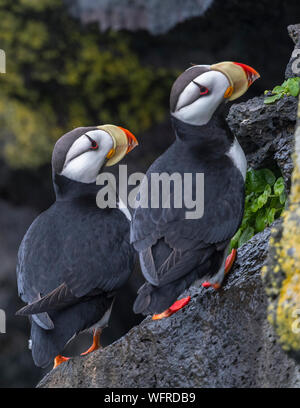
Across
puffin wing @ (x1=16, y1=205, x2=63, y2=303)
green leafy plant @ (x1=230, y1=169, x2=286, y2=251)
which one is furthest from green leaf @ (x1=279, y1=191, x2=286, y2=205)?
puffin wing @ (x1=16, y1=205, x2=63, y2=303)

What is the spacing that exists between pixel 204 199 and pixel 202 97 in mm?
345

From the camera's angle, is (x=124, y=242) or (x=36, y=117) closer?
(x=124, y=242)

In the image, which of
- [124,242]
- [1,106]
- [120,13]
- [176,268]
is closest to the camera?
[176,268]

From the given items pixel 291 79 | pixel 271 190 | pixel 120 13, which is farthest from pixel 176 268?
pixel 120 13

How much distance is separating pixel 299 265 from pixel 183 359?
675 millimetres

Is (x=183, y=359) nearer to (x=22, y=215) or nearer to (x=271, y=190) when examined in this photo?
(x=271, y=190)

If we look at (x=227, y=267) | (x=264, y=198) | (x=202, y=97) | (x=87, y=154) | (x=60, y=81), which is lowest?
(x=227, y=267)

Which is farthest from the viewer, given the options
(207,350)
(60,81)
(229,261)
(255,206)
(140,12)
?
(60,81)

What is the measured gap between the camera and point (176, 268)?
2.11m

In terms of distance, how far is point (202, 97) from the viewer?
2.21m

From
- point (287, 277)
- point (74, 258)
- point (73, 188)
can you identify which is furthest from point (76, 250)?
point (287, 277)

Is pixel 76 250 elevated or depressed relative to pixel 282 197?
depressed

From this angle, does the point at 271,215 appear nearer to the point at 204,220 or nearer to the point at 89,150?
the point at 204,220

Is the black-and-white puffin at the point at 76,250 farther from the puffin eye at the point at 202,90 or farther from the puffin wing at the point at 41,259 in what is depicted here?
the puffin eye at the point at 202,90
